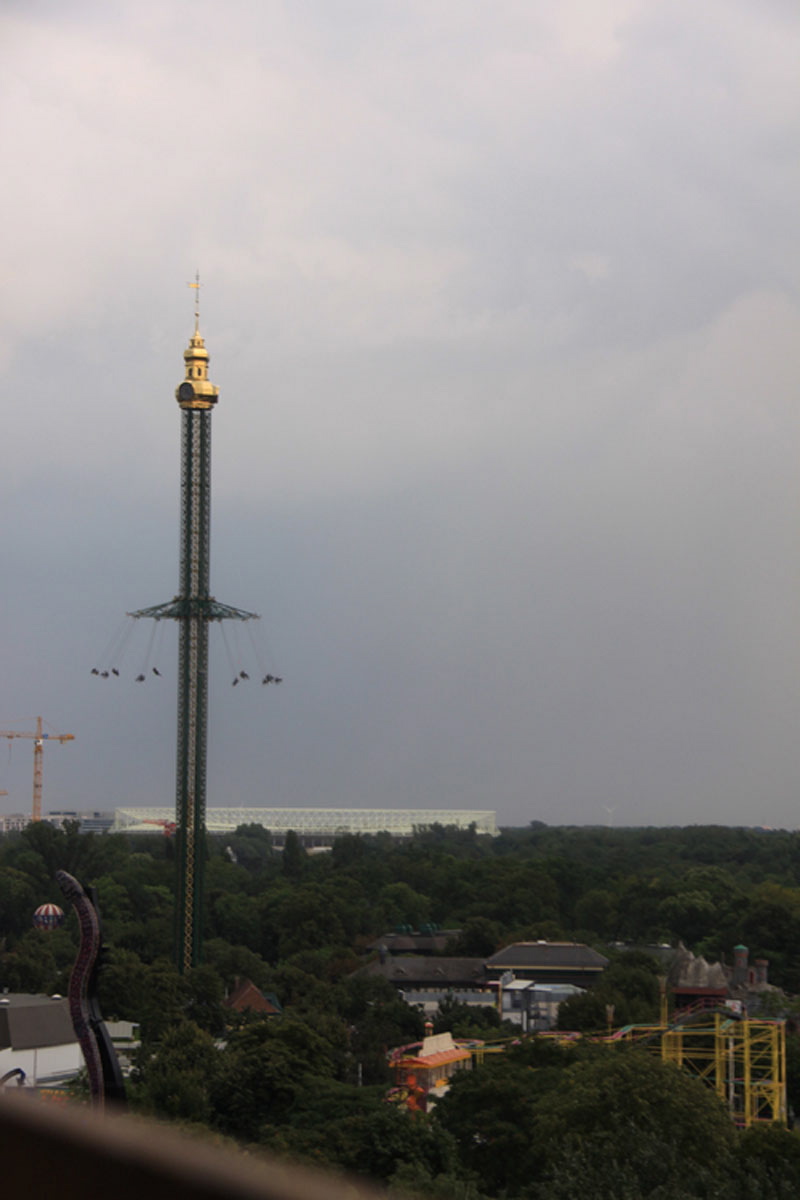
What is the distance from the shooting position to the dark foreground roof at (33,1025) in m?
25.1

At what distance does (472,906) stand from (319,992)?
20484 millimetres

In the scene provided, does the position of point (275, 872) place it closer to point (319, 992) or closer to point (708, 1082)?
point (319, 992)

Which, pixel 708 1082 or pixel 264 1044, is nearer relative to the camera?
pixel 264 1044

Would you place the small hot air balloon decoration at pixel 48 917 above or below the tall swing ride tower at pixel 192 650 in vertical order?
below

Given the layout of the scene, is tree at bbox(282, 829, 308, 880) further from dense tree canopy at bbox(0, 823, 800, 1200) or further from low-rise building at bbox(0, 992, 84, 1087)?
low-rise building at bbox(0, 992, 84, 1087)

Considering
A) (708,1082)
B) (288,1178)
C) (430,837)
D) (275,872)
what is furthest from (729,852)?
(288,1178)

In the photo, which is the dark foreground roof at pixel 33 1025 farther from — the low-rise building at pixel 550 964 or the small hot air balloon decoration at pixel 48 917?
the small hot air balloon decoration at pixel 48 917

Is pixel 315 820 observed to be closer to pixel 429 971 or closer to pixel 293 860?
pixel 293 860

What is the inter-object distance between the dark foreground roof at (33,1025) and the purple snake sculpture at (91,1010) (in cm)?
1068

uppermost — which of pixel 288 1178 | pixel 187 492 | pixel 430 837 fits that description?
pixel 187 492

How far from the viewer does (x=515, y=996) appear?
3412cm

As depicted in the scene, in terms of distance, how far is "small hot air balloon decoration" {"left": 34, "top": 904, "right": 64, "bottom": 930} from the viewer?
156 feet

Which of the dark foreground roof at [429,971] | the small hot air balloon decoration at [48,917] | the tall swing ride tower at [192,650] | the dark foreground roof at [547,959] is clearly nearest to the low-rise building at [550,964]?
the dark foreground roof at [547,959]

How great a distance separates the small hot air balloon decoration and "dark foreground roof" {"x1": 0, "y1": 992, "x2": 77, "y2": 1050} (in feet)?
69.0
